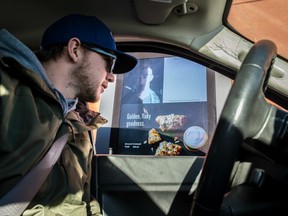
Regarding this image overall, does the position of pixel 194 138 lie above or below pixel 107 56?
below

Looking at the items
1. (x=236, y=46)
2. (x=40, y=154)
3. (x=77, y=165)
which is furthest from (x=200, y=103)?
(x=40, y=154)

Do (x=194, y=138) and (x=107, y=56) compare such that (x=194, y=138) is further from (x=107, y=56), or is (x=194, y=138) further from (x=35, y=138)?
(x=35, y=138)

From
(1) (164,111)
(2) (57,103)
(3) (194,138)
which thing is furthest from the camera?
(1) (164,111)

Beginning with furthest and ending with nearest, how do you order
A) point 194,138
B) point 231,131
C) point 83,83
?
point 194,138 → point 83,83 → point 231,131

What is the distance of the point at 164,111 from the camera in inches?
159

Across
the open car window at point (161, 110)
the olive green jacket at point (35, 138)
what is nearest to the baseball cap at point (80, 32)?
the olive green jacket at point (35, 138)

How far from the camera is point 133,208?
4.94 ft

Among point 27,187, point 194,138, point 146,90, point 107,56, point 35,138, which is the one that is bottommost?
point 194,138

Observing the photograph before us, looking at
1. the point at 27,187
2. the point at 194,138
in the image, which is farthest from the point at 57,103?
the point at 194,138

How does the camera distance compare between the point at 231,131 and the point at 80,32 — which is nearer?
the point at 231,131

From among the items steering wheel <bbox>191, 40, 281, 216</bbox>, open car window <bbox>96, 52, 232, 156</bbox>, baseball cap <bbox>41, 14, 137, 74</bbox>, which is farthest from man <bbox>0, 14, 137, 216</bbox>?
open car window <bbox>96, 52, 232, 156</bbox>

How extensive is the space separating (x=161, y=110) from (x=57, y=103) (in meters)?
2.98

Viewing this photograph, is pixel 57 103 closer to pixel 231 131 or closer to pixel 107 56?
pixel 107 56

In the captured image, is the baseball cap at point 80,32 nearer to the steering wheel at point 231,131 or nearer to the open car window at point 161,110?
the steering wheel at point 231,131
